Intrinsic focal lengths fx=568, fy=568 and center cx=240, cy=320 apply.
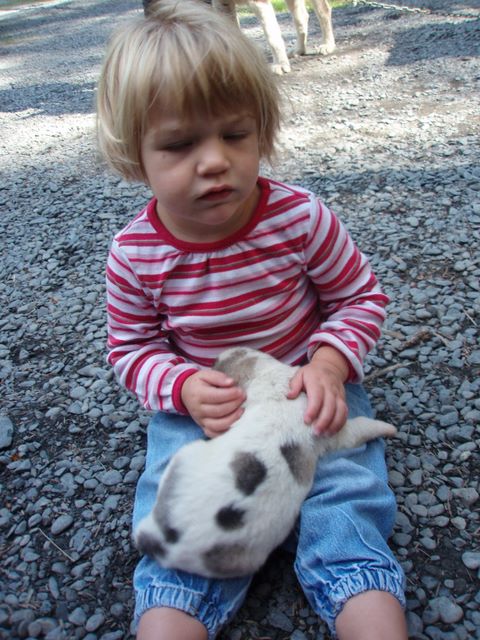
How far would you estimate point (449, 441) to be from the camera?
1.54m

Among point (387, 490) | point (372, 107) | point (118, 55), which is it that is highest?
point (118, 55)

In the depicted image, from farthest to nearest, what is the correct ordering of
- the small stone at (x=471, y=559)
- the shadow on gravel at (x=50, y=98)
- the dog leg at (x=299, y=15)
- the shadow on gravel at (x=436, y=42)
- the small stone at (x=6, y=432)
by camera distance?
the shadow on gravel at (x=50, y=98) < the dog leg at (x=299, y=15) < the shadow on gravel at (x=436, y=42) < the small stone at (x=6, y=432) < the small stone at (x=471, y=559)

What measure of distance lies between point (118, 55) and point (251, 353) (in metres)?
0.68

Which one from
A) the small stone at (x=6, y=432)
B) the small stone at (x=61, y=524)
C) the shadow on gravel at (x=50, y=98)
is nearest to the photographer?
the small stone at (x=61, y=524)

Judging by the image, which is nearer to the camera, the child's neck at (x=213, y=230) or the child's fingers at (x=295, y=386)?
the child's fingers at (x=295, y=386)

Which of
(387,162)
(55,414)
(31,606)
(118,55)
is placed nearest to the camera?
(118,55)

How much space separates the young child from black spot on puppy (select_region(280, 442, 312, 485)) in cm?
7

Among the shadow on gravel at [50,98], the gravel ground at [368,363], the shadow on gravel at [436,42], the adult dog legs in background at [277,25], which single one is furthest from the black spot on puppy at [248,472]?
the shadow on gravel at [50,98]

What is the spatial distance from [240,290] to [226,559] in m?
0.58

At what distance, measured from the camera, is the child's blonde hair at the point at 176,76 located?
1072 mm

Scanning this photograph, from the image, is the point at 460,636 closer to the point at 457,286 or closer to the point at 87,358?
the point at 457,286

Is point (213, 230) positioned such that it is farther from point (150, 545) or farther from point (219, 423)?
point (150, 545)

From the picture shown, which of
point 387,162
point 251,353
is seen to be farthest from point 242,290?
point 387,162

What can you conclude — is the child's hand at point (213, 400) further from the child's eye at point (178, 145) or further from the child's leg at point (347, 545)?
the child's eye at point (178, 145)
